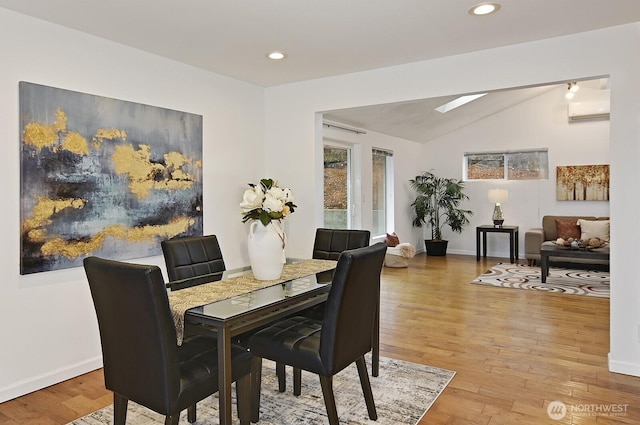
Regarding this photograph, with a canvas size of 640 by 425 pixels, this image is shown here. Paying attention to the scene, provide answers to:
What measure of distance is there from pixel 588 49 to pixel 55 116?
3661 millimetres

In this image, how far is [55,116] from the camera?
283cm

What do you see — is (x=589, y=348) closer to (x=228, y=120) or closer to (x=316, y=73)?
(x=316, y=73)

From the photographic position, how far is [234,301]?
2.12m

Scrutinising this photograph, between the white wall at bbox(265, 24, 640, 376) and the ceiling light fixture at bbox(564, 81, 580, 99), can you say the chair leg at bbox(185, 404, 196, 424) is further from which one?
the ceiling light fixture at bbox(564, 81, 580, 99)

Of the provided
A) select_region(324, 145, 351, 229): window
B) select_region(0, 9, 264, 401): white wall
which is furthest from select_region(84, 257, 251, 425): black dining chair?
select_region(324, 145, 351, 229): window

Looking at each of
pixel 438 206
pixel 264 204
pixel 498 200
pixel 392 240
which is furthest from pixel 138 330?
pixel 438 206

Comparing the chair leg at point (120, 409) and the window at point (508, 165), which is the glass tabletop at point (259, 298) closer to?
the chair leg at point (120, 409)

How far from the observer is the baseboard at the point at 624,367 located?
9.59ft

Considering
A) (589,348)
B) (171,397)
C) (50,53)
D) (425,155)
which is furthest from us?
(425,155)

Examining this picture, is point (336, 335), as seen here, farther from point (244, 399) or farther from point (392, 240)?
point (392, 240)

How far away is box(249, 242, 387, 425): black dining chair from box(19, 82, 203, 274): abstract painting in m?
1.53

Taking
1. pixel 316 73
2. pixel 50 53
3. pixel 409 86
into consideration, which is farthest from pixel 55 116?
pixel 409 86

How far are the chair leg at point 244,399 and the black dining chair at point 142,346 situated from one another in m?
0.14

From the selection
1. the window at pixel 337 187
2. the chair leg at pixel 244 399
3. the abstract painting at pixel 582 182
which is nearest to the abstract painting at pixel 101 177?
the chair leg at pixel 244 399
